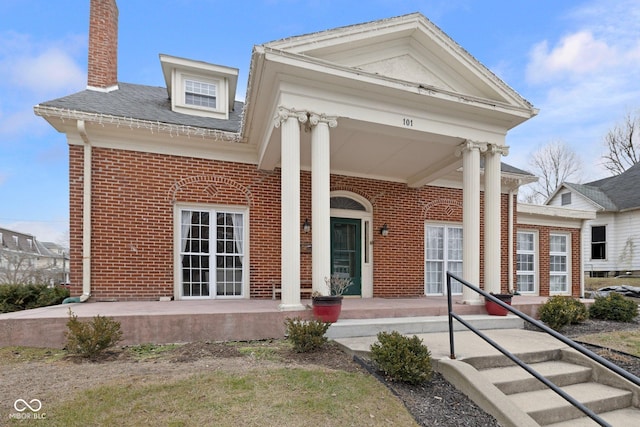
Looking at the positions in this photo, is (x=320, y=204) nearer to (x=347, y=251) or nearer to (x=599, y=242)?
(x=347, y=251)

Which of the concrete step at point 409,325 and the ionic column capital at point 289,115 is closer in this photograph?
the concrete step at point 409,325

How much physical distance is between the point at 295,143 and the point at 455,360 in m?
3.69

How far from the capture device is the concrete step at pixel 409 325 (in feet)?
16.6

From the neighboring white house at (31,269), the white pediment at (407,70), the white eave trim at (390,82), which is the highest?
the white pediment at (407,70)

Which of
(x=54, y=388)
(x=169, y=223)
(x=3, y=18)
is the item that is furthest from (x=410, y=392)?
(x=3, y=18)

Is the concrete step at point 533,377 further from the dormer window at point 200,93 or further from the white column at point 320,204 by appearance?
the dormer window at point 200,93

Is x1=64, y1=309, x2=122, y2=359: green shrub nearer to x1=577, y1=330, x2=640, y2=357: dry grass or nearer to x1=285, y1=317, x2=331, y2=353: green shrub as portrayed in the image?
x1=285, y1=317, x2=331, y2=353: green shrub

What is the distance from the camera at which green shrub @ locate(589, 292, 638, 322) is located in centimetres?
738

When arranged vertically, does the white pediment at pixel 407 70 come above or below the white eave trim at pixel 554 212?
above

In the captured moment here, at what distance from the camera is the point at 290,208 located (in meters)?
5.33

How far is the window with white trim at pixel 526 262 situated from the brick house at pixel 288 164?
3609 millimetres

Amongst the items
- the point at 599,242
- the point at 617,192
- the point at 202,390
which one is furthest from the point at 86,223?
the point at 617,192

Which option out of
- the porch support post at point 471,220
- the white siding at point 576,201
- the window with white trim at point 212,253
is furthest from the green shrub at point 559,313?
the white siding at point 576,201

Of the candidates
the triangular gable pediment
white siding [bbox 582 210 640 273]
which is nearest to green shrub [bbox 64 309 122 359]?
the triangular gable pediment
